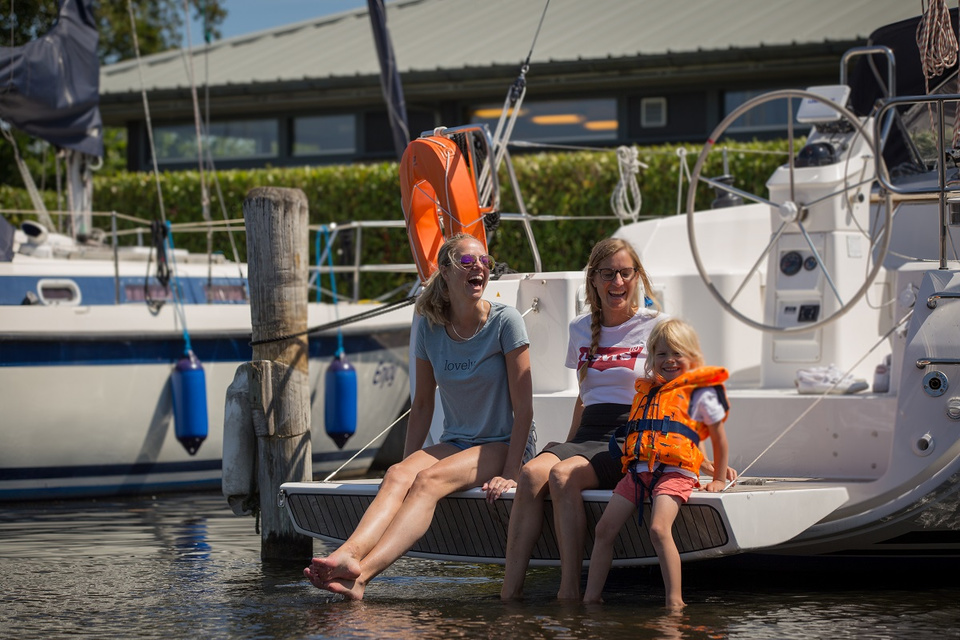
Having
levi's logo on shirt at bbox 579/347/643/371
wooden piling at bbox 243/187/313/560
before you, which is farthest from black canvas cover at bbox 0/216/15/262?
levi's logo on shirt at bbox 579/347/643/371

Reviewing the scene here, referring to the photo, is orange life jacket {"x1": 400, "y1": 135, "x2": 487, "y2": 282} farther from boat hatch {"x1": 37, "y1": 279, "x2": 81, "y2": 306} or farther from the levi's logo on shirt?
boat hatch {"x1": 37, "y1": 279, "x2": 81, "y2": 306}

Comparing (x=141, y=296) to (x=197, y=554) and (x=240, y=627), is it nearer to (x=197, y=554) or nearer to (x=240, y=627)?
(x=197, y=554)

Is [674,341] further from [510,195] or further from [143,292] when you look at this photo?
[510,195]

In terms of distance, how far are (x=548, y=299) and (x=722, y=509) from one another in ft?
6.30

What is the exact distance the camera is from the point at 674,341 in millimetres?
5375

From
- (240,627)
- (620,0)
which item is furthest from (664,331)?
(620,0)

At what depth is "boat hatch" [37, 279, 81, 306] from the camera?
1041 cm

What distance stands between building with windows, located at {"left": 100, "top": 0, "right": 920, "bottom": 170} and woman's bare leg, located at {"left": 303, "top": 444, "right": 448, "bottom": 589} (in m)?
10.5

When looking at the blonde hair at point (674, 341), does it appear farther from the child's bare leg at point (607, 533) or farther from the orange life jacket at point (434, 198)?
the orange life jacket at point (434, 198)

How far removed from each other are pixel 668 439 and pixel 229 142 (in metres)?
15.0

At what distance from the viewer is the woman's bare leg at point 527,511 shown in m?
5.48

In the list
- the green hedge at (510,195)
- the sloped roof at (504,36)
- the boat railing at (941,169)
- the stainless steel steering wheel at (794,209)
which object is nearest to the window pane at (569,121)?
the sloped roof at (504,36)

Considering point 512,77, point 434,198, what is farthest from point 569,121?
point 434,198

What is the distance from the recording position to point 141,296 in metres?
11.1
